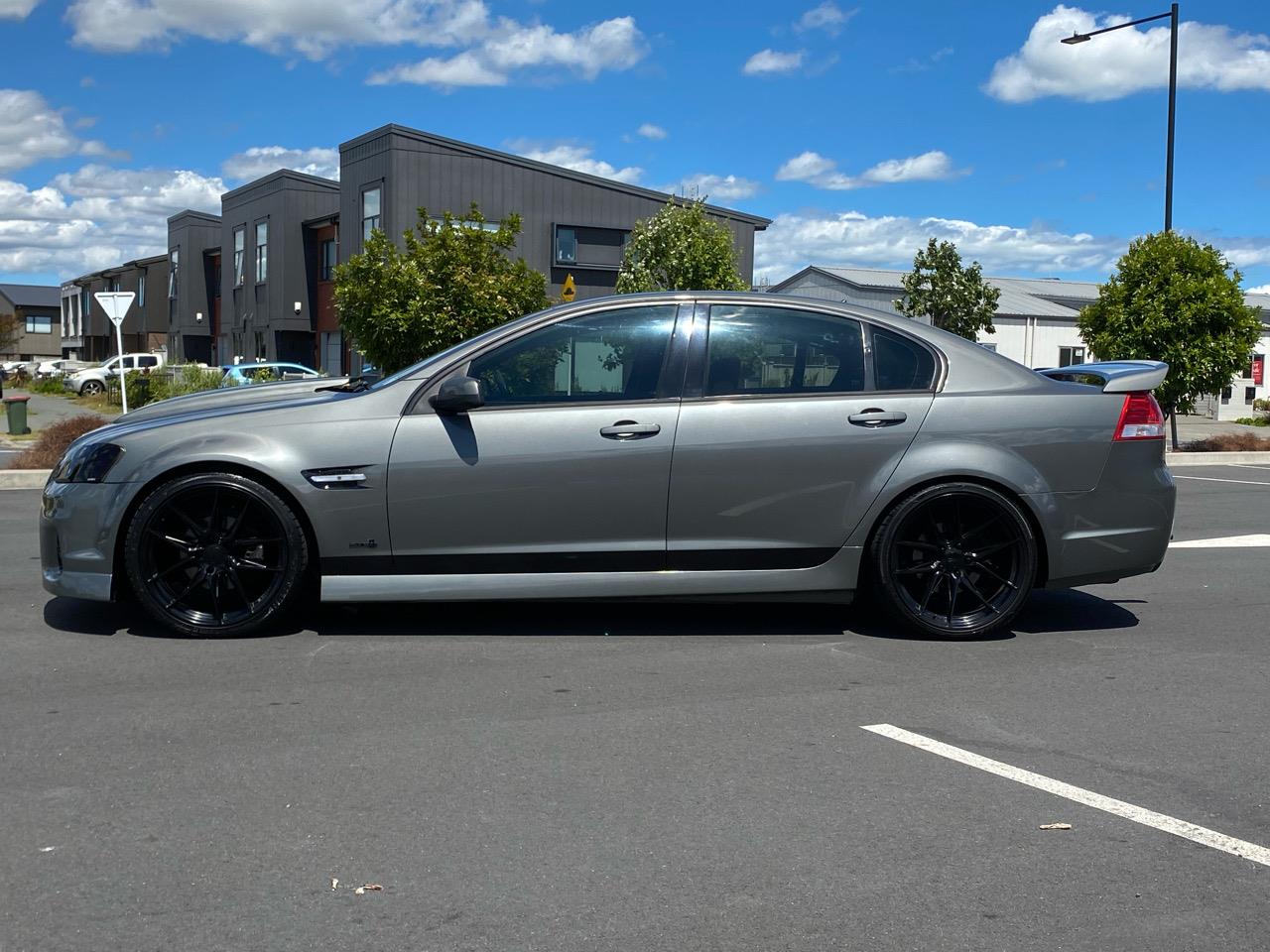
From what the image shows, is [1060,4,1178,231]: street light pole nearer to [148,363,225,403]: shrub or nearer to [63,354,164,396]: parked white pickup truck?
[148,363,225,403]: shrub

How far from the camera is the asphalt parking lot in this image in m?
3.15

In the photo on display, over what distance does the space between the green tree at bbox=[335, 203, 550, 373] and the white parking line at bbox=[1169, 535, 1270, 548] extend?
451 inches

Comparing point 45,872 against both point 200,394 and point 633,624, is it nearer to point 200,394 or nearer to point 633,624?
point 633,624

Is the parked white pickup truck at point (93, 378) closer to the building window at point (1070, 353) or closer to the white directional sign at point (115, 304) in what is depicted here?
the white directional sign at point (115, 304)

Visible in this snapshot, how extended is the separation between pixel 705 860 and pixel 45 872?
5.65ft

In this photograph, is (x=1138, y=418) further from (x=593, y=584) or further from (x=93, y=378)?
(x=93, y=378)

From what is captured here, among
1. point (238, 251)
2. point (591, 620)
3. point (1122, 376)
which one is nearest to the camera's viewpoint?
point (1122, 376)

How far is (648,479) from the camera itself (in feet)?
19.6

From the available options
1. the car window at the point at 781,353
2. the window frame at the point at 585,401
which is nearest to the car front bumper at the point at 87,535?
the window frame at the point at 585,401

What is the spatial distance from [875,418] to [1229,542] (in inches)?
201

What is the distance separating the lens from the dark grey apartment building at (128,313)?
219 feet

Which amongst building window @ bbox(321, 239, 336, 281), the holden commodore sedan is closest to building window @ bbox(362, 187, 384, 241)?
building window @ bbox(321, 239, 336, 281)

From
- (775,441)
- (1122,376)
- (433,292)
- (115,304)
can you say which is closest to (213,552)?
(775,441)

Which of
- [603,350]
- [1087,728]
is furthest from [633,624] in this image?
[1087,728]
